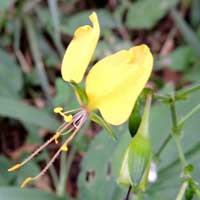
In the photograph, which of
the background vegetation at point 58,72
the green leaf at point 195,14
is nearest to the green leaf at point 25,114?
the background vegetation at point 58,72

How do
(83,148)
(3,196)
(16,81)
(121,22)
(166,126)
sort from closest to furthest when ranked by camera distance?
(3,196)
(166,126)
(83,148)
(16,81)
(121,22)

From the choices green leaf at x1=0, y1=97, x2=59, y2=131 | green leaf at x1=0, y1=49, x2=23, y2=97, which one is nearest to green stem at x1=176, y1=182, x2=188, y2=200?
green leaf at x1=0, y1=97, x2=59, y2=131

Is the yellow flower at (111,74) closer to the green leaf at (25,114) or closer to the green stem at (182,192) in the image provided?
the green stem at (182,192)

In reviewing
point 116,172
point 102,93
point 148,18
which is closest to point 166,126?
point 116,172

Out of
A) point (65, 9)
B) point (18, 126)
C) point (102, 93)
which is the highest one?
point (65, 9)

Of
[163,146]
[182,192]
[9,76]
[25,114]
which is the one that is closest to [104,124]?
[182,192]

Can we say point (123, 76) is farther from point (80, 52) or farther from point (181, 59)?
point (181, 59)

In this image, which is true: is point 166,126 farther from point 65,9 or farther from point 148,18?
point 65,9
